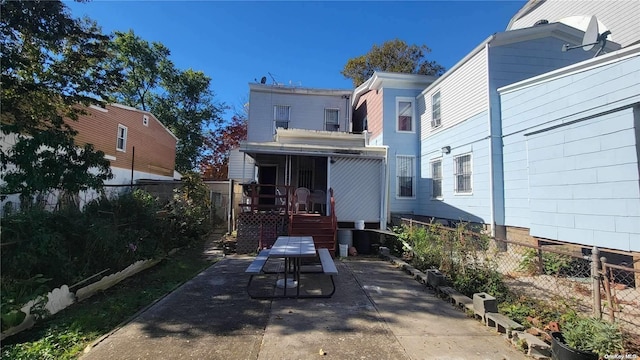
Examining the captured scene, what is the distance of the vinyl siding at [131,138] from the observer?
1490cm

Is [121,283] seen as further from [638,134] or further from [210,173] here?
[210,173]

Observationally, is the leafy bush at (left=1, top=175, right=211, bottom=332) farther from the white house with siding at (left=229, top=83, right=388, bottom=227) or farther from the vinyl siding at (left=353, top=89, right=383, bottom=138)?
the vinyl siding at (left=353, top=89, right=383, bottom=138)

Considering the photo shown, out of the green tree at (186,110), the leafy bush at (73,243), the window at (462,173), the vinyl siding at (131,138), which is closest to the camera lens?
the leafy bush at (73,243)

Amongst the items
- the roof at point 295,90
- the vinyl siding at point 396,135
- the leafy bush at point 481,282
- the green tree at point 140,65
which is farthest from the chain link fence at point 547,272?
the green tree at point 140,65

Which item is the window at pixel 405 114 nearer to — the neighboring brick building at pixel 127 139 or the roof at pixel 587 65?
the roof at pixel 587 65

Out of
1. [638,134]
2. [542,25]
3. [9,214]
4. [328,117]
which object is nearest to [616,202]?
[638,134]

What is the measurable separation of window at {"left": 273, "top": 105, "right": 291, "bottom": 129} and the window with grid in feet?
20.3

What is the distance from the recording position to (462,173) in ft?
35.2

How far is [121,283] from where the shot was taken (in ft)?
20.1

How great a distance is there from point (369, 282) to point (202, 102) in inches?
1064

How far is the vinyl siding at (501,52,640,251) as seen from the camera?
18.0ft

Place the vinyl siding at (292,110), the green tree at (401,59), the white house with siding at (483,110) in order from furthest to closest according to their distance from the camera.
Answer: the green tree at (401,59) < the vinyl siding at (292,110) < the white house with siding at (483,110)

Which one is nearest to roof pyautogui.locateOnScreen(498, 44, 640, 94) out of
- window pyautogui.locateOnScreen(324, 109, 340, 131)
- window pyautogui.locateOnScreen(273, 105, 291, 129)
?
window pyautogui.locateOnScreen(324, 109, 340, 131)

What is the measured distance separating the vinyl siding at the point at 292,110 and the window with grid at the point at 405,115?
13.8ft
